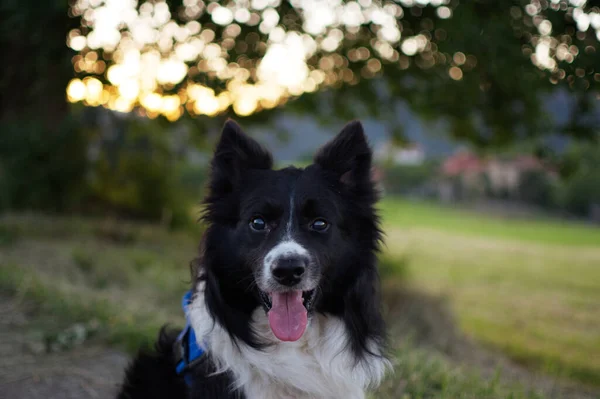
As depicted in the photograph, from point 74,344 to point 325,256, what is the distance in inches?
129

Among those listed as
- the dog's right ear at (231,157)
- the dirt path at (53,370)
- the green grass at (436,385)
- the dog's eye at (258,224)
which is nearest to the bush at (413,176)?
the green grass at (436,385)

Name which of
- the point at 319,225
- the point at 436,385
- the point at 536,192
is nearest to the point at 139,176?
the point at 436,385

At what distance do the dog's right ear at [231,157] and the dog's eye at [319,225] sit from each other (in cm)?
56

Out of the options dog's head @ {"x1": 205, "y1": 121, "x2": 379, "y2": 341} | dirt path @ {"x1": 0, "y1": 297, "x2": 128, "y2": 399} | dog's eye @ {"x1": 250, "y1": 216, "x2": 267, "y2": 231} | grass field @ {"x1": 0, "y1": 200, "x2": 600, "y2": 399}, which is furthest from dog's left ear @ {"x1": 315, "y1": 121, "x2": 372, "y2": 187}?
dirt path @ {"x1": 0, "y1": 297, "x2": 128, "y2": 399}

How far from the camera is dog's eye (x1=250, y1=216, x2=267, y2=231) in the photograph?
312 centimetres

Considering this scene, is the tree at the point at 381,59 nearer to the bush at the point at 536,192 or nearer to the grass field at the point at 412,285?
the grass field at the point at 412,285

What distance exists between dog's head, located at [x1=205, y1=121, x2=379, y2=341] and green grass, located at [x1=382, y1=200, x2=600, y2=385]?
209 centimetres

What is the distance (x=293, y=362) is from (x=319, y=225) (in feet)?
2.65

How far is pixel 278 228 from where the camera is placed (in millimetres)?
3064

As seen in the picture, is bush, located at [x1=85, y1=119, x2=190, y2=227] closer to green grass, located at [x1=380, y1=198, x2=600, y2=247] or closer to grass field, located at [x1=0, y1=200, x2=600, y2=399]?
grass field, located at [x1=0, y1=200, x2=600, y2=399]

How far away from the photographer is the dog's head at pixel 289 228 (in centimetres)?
296

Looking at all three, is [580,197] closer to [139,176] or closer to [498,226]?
[498,226]

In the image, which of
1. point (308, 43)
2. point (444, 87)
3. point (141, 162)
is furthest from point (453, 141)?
point (141, 162)

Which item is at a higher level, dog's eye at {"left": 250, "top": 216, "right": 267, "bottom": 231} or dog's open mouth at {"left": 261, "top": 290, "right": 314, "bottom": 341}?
dog's eye at {"left": 250, "top": 216, "right": 267, "bottom": 231}
